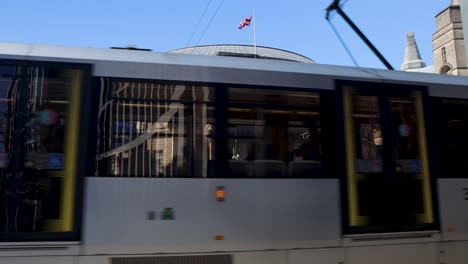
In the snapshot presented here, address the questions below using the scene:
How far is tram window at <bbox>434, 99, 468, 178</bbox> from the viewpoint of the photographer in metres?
6.83

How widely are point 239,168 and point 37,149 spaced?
101 inches

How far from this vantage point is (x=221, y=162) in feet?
Answer: 19.2

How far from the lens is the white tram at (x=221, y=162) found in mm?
5383

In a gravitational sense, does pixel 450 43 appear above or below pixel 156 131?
above

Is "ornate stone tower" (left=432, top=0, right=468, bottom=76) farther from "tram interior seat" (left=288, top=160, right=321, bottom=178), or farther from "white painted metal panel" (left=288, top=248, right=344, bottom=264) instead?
"white painted metal panel" (left=288, top=248, right=344, bottom=264)

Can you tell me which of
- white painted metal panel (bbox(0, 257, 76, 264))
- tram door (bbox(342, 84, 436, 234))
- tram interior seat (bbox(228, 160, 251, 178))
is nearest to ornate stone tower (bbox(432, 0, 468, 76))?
tram door (bbox(342, 84, 436, 234))

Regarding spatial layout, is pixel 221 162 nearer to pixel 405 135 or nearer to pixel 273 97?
pixel 273 97

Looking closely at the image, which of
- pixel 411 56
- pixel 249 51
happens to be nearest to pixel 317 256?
pixel 249 51

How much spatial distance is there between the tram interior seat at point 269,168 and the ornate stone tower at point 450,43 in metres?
44.7

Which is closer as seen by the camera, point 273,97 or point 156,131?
point 156,131

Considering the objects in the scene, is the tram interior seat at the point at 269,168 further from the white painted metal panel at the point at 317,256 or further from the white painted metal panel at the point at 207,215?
the white painted metal panel at the point at 317,256

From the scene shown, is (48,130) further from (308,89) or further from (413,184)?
(413,184)

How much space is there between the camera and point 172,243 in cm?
559

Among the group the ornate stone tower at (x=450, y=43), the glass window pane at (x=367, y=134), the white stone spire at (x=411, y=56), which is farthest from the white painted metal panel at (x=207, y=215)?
the white stone spire at (x=411, y=56)
